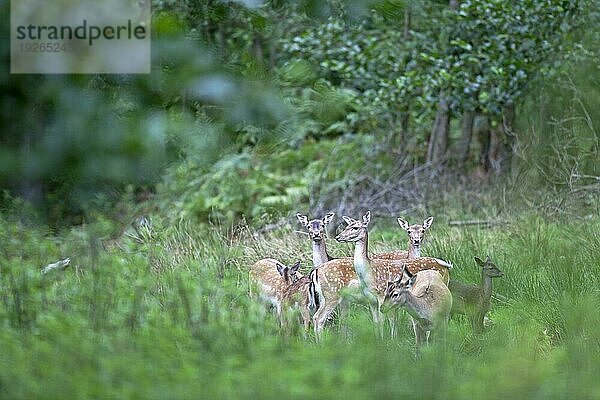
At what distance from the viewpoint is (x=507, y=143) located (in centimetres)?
1407

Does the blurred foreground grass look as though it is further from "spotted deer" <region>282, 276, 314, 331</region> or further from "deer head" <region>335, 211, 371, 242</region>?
"deer head" <region>335, 211, 371, 242</region>

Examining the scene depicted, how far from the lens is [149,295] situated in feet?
17.9

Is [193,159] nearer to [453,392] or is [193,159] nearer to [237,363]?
[237,363]

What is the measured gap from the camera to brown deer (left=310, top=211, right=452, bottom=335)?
5.75 m

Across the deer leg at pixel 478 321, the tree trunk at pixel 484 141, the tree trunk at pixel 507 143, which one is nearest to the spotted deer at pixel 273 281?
the deer leg at pixel 478 321

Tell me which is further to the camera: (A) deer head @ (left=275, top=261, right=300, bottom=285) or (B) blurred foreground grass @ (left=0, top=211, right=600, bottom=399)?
(A) deer head @ (left=275, top=261, right=300, bottom=285)

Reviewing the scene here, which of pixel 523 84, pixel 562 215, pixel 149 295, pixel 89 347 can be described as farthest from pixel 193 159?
pixel 523 84

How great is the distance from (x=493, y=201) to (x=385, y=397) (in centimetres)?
879

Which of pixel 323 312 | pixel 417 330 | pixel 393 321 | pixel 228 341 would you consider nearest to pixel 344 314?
pixel 323 312

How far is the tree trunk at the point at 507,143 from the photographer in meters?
13.5

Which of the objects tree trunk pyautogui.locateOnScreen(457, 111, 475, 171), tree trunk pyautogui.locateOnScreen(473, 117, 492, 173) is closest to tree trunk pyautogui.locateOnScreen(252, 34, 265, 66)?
tree trunk pyautogui.locateOnScreen(457, 111, 475, 171)

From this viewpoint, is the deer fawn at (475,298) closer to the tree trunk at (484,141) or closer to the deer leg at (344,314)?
the deer leg at (344,314)

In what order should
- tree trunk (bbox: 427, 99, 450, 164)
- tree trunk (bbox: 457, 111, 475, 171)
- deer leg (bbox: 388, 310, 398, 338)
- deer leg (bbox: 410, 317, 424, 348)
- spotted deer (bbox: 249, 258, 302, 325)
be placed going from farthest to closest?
tree trunk (bbox: 457, 111, 475, 171), tree trunk (bbox: 427, 99, 450, 164), spotted deer (bbox: 249, 258, 302, 325), deer leg (bbox: 410, 317, 424, 348), deer leg (bbox: 388, 310, 398, 338)

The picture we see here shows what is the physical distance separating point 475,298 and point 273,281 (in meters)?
1.29
